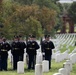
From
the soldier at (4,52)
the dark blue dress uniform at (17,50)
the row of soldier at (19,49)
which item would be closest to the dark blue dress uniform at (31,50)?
the row of soldier at (19,49)

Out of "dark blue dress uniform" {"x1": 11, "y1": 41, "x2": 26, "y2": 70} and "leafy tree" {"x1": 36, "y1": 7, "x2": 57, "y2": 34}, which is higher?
"leafy tree" {"x1": 36, "y1": 7, "x2": 57, "y2": 34}

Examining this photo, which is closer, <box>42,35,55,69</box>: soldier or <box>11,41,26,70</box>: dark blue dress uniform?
<box>11,41,26,70</box>: dark blue dress uniform

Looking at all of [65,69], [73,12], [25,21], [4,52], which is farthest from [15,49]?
[73,12]

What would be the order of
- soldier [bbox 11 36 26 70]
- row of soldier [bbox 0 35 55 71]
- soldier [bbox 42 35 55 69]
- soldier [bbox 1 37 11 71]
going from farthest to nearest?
soldier [bbox 42 35 55 69] → soldier [bbox 11 36 26 70] → row of soldier [bbox 0 35 55 71] → soldier [bbox 1 37 11 71]

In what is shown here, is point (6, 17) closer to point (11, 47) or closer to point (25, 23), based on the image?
point (25, 23)

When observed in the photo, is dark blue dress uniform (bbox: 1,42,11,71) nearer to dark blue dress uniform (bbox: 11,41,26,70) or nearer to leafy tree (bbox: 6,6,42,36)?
dark blue dress uniform (bbox: 11,41,26,70)

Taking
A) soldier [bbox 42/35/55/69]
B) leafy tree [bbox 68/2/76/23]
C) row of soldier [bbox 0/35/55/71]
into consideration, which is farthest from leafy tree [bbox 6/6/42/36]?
leafy tree [bbox 68/2/76/23]

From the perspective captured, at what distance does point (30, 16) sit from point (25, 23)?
2.49 ft

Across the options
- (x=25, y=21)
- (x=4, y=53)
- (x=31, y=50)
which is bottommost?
(x=4, y=53)

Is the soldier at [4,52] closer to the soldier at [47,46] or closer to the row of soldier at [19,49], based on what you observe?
→ the row of soldier at [19,49]

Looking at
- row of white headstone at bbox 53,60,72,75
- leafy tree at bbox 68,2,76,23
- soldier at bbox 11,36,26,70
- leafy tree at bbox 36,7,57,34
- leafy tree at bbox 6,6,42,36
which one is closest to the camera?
row of white headstone at bbox 53,60,72,75

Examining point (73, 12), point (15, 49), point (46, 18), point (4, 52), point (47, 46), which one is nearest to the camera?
point (4, 52)

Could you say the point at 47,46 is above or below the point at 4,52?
above

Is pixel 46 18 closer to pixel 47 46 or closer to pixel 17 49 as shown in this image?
pixel 47 46
